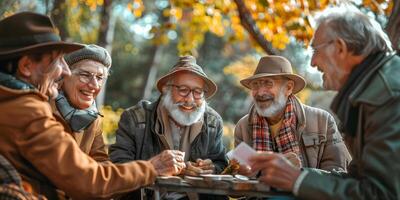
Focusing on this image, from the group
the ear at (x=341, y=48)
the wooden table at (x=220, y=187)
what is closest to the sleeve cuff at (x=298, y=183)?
the wooden table at (x=220, y=187)

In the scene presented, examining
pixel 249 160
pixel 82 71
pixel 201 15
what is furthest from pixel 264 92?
pixel 201 15

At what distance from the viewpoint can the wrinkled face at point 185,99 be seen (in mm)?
4828

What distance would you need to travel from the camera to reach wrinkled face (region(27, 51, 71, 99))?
3.34 meters

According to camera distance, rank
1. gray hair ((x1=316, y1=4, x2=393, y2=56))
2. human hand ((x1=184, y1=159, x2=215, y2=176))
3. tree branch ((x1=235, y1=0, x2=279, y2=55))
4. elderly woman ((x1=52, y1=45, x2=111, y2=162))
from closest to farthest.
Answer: gray hair ((x1=316, y1=4, x2=393, y2=56)) → human hand ((x1=184, y1=159, x2=215, y2=176)) → elderly woman ((x1=52, y1=45, x2=111, y2=162)) → tree branch ((x1=235, y1=0, x2=279, y2=55))

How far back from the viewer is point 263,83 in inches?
204

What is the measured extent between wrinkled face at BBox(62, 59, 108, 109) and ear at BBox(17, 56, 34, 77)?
132cm

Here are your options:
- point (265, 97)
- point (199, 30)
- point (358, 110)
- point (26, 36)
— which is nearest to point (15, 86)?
point (26, 36)

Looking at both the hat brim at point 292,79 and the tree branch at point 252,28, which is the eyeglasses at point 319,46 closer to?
the hat brim at point 292,79

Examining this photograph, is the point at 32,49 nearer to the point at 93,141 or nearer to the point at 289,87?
the point at 93,141

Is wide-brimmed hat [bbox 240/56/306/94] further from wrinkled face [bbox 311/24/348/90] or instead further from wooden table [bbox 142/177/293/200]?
wooden table [bbox 142/177/293/200]

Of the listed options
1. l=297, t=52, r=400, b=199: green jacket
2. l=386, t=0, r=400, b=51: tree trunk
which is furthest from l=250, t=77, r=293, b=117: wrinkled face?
l=297, t=52, r=400, b=199: green jacket

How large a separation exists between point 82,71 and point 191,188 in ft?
5.44

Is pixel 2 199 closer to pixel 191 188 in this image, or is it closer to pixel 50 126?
pixel 50 126

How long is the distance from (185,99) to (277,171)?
187 centimetres
